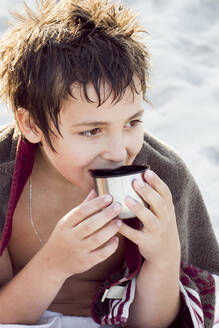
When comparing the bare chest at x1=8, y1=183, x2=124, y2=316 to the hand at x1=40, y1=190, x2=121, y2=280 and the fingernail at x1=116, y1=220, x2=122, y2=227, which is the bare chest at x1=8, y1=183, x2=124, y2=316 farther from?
the fingernail at x1=116, y1=220, x2=122, y2=227

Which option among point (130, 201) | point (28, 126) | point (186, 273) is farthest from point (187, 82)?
point (130, 201)

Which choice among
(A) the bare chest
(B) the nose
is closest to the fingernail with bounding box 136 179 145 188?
(B) the nose

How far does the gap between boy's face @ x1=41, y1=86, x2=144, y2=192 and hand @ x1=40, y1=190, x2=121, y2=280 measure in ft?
0.30

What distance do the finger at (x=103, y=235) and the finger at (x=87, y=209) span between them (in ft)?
0.14

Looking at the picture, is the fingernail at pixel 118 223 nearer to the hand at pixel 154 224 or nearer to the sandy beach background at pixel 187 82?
the hand at pixel 154 224

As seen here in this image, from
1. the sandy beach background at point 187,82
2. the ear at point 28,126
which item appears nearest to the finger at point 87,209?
the ear at point 28,126

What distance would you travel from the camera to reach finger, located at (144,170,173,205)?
1.30 m

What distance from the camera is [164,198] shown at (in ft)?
4.50

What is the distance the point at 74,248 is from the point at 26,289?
0.69 ft

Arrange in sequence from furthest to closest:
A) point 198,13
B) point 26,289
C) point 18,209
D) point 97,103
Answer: point 198,13 < point 18,209 < point 26,289 < point 97,103

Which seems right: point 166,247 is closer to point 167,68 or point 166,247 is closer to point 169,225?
point 169,225

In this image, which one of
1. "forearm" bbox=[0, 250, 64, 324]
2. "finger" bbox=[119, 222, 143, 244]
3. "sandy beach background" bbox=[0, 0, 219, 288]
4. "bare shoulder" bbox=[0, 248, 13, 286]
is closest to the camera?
"finger" bbox=[119, 222, 143, 244]

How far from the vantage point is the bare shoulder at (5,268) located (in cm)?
159

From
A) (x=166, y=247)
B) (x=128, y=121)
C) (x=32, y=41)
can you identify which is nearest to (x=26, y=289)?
(x=166, y=247)
